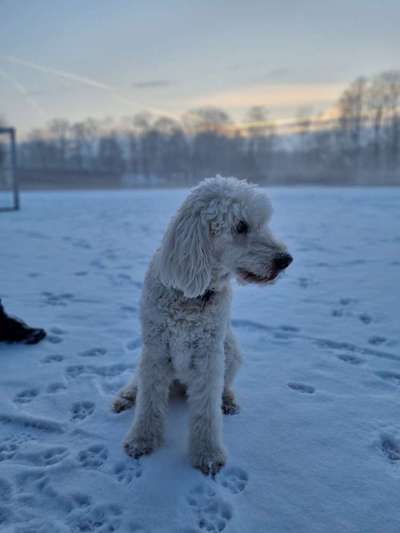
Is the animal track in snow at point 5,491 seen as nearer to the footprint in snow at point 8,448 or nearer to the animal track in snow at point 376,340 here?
the footprint in snow at point 8,448

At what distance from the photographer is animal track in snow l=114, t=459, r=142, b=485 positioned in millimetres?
2127

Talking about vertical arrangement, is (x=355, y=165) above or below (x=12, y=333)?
above

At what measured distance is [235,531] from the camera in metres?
1.82

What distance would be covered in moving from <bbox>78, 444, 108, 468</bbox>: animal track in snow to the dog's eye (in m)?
1.46

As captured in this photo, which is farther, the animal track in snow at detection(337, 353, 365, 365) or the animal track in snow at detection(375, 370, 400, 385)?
the animal track in snow at detection(337, 353, 365, 365)

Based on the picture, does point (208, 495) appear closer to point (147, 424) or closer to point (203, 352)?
point (147, 424)

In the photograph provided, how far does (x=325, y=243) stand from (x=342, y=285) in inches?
135

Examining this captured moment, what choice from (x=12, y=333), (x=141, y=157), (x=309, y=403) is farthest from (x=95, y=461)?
(x=141, y=157)

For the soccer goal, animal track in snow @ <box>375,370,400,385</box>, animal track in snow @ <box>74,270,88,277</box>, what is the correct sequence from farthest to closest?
the soccer goal → animal track in snow @ <box>74,270,88,277</box> → animal track in snow @ <box>375,370,400,385</box>

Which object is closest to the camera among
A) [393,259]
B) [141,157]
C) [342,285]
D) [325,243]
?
[342,285]

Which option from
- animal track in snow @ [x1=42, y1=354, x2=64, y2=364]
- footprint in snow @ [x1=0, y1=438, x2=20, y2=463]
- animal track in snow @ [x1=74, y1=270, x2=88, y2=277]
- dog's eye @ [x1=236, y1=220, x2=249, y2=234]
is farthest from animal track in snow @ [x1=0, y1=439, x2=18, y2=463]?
animal track in snow @ [x1=74, y1=270, x2=88, y2=277]

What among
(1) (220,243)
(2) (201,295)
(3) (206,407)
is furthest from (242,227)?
(3) (206,407)

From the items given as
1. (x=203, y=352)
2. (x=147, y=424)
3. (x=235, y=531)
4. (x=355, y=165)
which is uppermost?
(x=355, y=165)

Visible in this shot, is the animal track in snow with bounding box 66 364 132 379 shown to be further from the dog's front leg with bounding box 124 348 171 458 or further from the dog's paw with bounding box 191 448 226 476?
the dog's paw with bounding box 191 448 226 476
